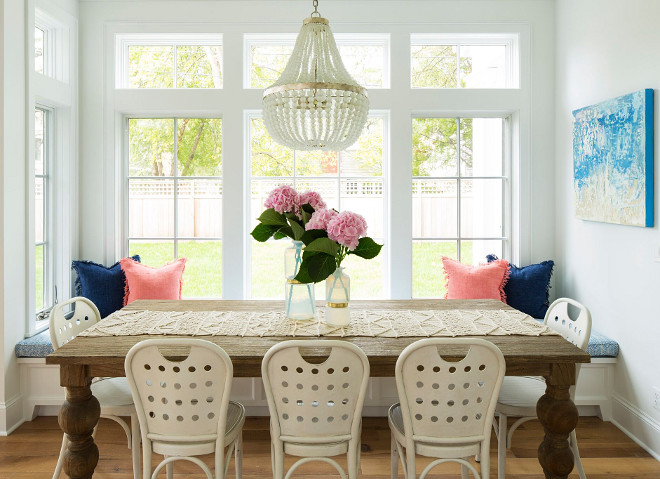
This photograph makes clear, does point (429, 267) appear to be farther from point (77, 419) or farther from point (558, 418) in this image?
point (77, 419)

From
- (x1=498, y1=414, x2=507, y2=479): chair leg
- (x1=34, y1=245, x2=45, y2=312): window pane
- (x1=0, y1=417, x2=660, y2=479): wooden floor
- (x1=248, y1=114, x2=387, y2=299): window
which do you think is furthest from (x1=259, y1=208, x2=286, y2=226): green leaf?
(x1=34, y1=245, x2=45, y2=312): window pane

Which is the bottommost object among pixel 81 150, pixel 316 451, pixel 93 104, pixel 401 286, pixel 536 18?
pixel 316 451

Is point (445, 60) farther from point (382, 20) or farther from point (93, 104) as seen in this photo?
point (93, 104)

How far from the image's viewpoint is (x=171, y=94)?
13.0ft

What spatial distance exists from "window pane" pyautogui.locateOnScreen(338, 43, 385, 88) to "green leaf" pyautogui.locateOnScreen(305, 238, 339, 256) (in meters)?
2.15

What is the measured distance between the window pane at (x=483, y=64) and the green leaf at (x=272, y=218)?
2234mm

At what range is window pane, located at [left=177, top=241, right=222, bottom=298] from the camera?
4.17 metres

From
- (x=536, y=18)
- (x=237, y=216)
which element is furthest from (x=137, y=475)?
(x=536, y=18)

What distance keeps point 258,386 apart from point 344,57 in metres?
2.35

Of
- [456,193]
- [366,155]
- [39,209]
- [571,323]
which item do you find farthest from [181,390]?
[456,193]

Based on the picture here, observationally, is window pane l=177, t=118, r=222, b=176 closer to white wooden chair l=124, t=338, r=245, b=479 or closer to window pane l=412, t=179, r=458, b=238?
window pane l=412, t=179, r=458, b=238

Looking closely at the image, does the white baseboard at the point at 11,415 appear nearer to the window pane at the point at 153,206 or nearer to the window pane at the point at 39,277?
the window pane at the point at 39,277

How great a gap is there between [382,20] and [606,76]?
151 centimetres

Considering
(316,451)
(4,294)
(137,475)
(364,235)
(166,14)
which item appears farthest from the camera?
(166,14)
